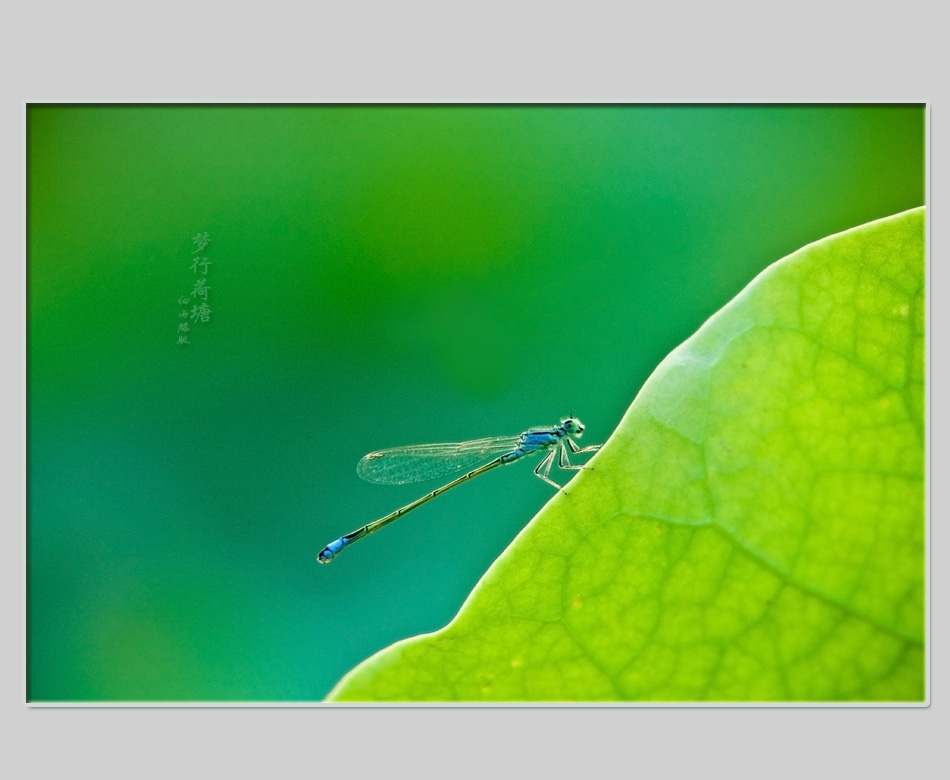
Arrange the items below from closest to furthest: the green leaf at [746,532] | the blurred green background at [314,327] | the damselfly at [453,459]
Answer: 1. the green leaf at [746,532]
2. the blurred green background at [314,327]
3. the damselfly at [453,459]

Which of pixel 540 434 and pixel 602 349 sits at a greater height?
pixel 602 349

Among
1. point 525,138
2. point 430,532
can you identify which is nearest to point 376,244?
point 525,138

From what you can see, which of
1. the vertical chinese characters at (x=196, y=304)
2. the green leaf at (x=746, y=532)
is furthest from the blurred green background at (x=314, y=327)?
Result: the green leaf at (x=746, y=532)

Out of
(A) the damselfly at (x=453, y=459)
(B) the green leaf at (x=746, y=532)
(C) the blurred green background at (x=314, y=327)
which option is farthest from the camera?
(A) the damselfly at (x=453, y=459)

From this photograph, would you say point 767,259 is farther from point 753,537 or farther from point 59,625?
point 59,625

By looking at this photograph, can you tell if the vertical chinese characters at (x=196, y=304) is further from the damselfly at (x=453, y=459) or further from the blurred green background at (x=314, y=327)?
the damselfly at (x=453, y=459)
